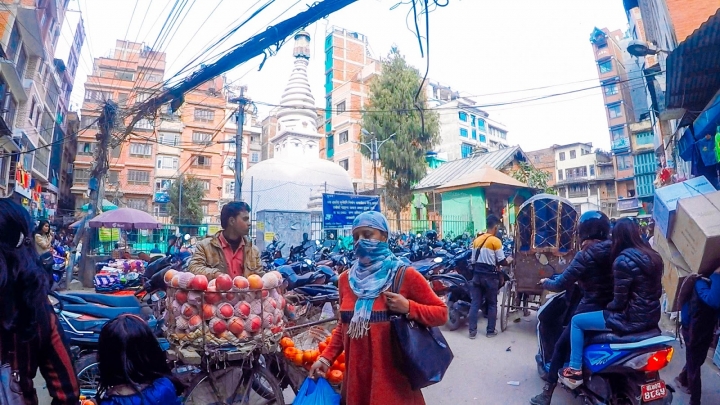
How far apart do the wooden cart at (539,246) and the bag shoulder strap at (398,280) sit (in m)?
4.62

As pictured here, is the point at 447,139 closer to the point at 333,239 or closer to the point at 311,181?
the point at 311,181

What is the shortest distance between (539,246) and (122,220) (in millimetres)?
12293

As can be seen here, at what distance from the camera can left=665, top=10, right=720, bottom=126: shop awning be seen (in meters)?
5.09

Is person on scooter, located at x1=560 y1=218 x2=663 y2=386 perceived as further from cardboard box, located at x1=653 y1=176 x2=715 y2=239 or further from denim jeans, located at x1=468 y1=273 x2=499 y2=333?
denim jeans, located at x1=468 y1=273 x2=499 y2=333

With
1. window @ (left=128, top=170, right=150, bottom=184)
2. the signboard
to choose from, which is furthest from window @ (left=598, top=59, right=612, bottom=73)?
window @ (left=128, top=170, right=150, bottom=184)

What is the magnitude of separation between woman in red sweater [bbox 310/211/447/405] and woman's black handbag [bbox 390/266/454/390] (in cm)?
5

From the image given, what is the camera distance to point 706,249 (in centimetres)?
335

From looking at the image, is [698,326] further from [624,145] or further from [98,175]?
[624,145]

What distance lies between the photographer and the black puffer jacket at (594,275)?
3.32 m

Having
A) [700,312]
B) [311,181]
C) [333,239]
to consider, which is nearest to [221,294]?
[700,312]

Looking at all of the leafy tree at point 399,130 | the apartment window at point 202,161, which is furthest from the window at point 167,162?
the leafy tree at point 399,130

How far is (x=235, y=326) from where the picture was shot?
2678mm

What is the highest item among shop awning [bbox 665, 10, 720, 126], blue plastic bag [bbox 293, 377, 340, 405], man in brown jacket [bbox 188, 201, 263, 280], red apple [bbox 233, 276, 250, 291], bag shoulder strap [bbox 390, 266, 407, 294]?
shop awning [bbox 665, 10, 720, 126]

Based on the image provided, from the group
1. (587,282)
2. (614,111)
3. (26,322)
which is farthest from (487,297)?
(614,111)
